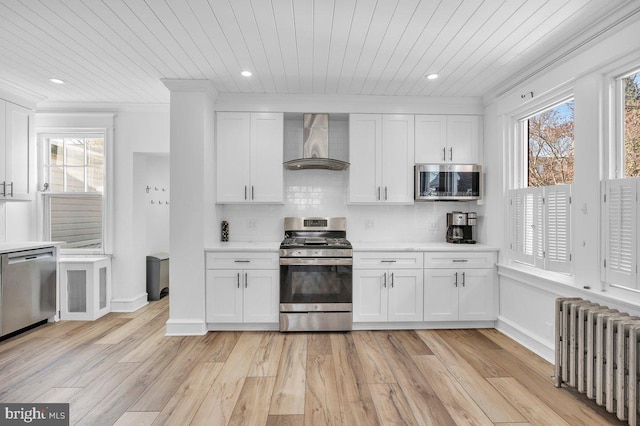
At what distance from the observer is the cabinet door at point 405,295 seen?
3.67m

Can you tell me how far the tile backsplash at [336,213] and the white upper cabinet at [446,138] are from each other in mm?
621

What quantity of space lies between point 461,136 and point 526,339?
2.29m

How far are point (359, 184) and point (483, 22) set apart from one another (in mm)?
2019

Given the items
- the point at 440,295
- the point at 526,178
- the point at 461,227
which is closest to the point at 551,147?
the point at 526,178

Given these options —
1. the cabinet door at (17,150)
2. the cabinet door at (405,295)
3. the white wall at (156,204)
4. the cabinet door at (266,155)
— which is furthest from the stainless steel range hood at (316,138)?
the cabinet door at (17,150)

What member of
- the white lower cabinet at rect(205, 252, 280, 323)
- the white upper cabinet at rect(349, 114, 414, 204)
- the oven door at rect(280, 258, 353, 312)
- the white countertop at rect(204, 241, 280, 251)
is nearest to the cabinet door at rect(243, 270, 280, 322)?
the white lower cabinet at rect(205, 252, 280, 323)

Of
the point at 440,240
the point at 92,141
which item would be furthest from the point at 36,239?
the point at 440,240

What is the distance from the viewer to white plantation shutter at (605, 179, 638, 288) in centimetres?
221

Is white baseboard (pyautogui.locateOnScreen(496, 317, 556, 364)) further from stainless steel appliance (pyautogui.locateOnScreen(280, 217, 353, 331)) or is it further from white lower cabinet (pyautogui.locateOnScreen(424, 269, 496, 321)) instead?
stainless steel appliance (pyautogui.locateOnScreen(280, 217, 353, 331))

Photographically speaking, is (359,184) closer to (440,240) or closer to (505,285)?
(440,240)

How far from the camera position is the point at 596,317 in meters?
2.08

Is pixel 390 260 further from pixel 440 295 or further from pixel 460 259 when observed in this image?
pixel 460 259

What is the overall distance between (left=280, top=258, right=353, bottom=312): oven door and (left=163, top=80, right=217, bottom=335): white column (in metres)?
0.91

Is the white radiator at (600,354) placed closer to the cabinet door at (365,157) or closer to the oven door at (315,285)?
the oven door at (315,285)
